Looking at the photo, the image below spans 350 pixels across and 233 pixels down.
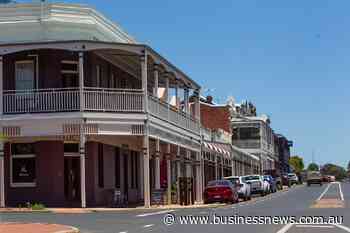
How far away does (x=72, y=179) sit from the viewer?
121ft

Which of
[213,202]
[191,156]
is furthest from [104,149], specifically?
[191,156]

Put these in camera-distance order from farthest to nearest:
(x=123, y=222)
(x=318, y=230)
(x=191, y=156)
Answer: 1. (x=191, y=156)
2. (x=123, y=222)
3. (x=318, y=230)

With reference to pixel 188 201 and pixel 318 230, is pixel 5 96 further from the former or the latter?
pixel 318 230

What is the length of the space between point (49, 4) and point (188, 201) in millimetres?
12724

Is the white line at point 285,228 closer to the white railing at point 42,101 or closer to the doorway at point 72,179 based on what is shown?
the white railing at point 42,101

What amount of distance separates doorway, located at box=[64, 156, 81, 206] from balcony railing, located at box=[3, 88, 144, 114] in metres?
3.30

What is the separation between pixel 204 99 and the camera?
8806 cm

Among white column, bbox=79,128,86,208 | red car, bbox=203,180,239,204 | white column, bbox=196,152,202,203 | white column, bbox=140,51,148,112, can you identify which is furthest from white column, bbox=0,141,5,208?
white column, bbox=196,152,202,203

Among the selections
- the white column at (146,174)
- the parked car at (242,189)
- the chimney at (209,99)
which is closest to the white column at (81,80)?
the white column at (146,174)

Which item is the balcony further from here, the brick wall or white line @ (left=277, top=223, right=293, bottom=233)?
the brick wall

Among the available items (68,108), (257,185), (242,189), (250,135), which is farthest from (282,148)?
(68,108)

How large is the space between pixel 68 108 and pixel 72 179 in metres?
4.36

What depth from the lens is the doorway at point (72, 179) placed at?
36.7m

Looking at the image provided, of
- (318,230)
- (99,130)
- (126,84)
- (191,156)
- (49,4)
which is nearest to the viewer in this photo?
(318,230)
